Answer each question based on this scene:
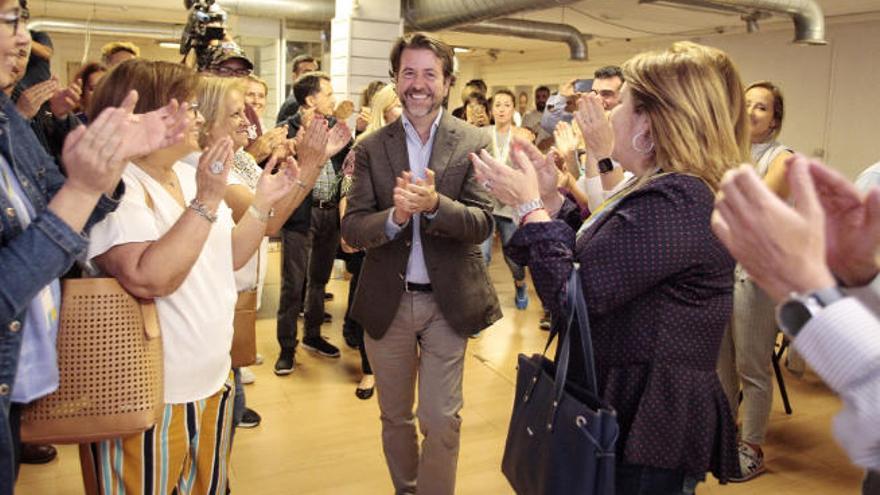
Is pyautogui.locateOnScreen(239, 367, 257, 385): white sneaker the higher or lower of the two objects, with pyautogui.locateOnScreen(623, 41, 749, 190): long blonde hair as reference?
lower

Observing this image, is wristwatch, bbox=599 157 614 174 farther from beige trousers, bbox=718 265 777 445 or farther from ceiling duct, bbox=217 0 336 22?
ceiling duct, bbox=217 0 336 22

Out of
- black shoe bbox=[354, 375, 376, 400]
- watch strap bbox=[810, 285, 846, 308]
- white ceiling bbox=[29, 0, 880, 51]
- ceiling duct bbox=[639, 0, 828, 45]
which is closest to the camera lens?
watch strap bbox=[810, 285, 846, 308]

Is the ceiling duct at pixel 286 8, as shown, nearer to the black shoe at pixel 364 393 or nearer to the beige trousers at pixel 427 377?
the black shoe at pixel 364 393

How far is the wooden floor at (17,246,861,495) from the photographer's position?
269 cm

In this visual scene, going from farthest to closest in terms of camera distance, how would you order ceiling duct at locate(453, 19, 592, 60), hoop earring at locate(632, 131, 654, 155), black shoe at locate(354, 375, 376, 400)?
ceiling duct at locate(453, 19, 592, 60), black shoe at locate(354, 375, 376, 400), hoop earring at locate(632, 131, 654, 155)

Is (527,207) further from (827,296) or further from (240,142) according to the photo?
(240,142)

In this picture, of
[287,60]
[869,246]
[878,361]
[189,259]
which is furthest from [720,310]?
[287,60]

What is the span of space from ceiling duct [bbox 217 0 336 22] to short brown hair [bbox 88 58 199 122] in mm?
6298

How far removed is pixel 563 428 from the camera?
4.61 feet

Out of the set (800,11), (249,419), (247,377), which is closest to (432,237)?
(249,419)

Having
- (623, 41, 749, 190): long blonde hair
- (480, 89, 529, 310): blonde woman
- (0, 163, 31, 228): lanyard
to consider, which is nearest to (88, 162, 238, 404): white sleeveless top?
(0, 163, 31, 228): lanyard

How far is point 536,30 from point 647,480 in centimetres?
892

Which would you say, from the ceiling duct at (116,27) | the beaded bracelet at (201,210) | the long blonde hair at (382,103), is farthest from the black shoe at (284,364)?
the ceiling duct at (116,27)

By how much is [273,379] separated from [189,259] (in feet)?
8.11
